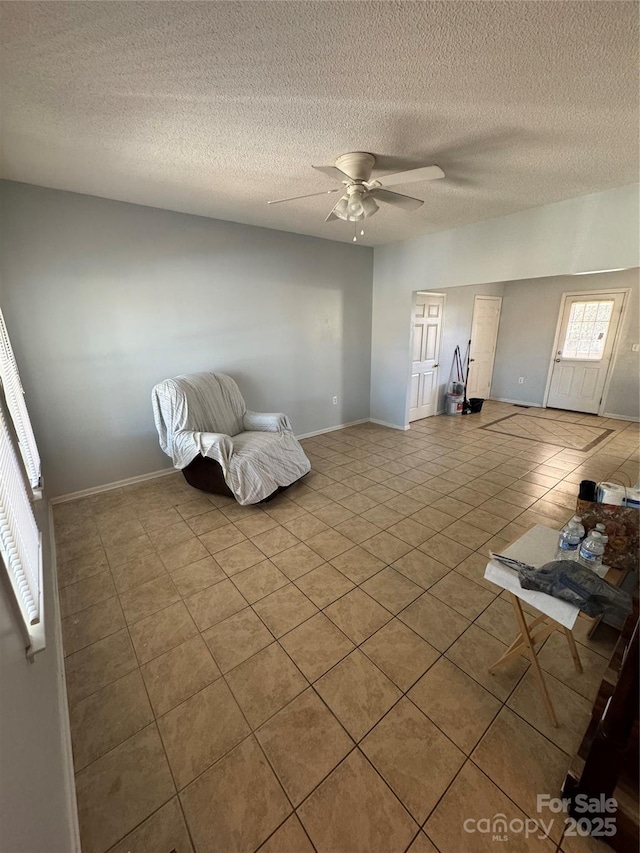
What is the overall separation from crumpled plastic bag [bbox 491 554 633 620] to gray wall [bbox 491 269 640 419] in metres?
5.47

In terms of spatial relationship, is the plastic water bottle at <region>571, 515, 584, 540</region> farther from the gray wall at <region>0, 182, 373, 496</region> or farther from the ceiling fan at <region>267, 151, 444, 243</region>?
the gray wall at <region>0, 182, 373, 496</region>

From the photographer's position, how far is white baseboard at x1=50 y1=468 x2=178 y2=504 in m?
3.02

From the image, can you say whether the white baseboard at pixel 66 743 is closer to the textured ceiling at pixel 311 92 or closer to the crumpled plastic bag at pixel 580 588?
the crumpled plastic bag at pixel 580 588

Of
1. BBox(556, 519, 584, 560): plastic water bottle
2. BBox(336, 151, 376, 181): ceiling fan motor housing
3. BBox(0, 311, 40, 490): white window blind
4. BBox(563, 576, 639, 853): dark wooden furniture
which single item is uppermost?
BBox(336, 151, 376, 181): ceiling fan motor housing

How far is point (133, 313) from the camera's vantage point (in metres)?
3.08

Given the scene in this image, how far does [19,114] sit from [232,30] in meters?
1.28

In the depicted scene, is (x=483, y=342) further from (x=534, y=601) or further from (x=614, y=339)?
(x=534, y=601)

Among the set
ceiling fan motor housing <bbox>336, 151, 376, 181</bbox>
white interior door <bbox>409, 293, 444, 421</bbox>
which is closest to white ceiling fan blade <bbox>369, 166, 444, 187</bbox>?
ceiling fan motor housing <bbox>336, 151, 376, 181</bbox>

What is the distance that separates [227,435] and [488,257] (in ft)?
10.6

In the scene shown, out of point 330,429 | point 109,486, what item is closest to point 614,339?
point 330,429

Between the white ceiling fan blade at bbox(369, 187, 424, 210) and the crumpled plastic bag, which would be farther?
the white ceiling fan blade at bbox(369, 187, 424, 210)

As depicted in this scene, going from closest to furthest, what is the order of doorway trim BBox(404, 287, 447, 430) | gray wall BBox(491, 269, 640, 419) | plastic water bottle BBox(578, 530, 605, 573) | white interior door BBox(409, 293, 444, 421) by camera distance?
plastic water bottle BBox(578, 530, 605, 573)
doorway trim BBox(404, 287, 447, 430)
white interior door BBox(409, 293, 444, 421)
gray wall BBox(491, 269, 640, 419)

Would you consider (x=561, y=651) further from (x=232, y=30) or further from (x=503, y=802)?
(x=232, y=30)

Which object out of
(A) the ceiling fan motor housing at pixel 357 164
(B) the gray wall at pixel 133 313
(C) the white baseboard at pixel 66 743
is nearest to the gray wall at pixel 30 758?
(C) the white baseboard at pixel 66 743
